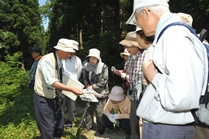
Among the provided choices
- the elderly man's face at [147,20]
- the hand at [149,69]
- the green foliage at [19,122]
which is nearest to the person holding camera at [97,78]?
the green foliage at [19,122]

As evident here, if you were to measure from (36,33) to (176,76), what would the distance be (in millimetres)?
21778

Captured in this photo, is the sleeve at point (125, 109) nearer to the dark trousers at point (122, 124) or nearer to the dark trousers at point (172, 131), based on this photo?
the dark trousers at point (122, 124)

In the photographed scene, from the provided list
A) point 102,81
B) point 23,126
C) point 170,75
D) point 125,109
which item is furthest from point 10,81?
point 170,75

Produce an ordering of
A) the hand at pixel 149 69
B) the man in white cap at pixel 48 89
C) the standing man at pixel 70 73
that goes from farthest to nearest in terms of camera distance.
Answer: the standing man at pixel 70 73 < the man in white cap at pixel 48 89 < the hand at pixel 149 69

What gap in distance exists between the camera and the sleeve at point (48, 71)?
2916 mm

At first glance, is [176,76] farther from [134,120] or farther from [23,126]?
[23,126]

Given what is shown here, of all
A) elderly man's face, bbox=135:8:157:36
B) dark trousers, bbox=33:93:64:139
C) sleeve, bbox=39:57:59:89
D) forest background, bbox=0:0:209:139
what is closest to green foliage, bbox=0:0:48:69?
forest background, bbox=0:0:209:139

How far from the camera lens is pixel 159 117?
1.19 m

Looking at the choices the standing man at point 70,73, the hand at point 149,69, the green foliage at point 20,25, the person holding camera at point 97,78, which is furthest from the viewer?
the green foliage at point 20,25

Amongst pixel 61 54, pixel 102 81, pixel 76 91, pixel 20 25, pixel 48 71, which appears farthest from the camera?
pixel 20 25

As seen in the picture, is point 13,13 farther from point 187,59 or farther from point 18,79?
point 187,59

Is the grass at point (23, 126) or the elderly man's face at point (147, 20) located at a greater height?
the elderly man's face at point (147, 20)

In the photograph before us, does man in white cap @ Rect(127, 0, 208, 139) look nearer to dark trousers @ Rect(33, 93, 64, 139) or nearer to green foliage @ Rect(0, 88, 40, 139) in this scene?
dark trousers @ Rect(33, 93, 64, 139)

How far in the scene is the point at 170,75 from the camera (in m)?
1.06
